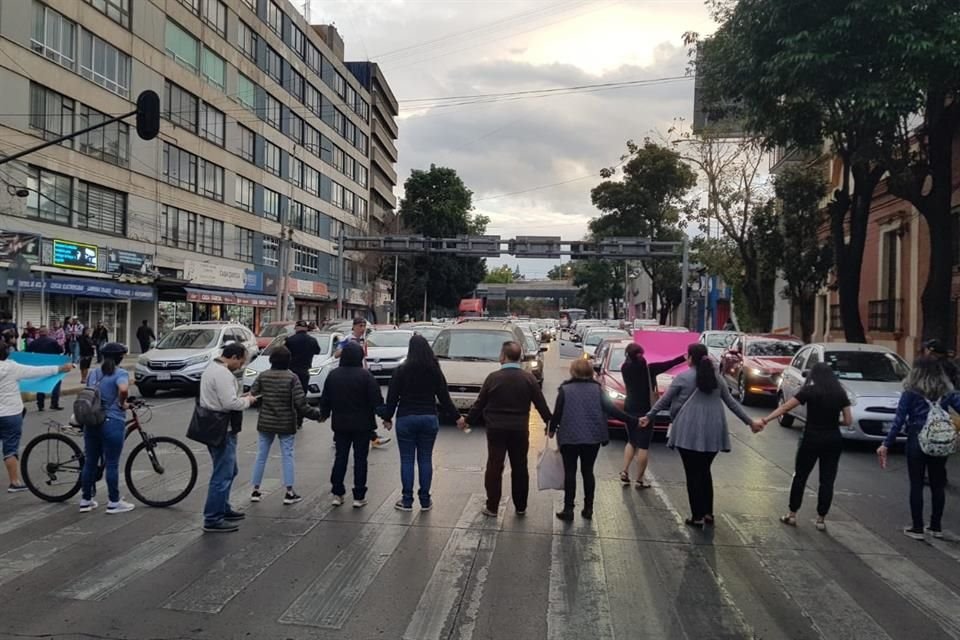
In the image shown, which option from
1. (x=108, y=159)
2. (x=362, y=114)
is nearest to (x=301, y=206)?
(x=362, y=114)

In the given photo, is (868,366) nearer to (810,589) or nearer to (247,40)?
(810,589)

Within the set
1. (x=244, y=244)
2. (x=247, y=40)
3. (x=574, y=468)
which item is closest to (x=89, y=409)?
(x=574, y=468)

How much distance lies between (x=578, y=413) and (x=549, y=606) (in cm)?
251

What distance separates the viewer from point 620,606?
5.15m

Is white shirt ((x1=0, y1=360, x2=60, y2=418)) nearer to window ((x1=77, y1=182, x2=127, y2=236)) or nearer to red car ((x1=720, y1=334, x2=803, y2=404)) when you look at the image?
red car ((x1=720, y1=334, x2=803, y2=404))

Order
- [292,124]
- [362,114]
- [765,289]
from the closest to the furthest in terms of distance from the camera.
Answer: [765,289]
[292,124]
[362,114]

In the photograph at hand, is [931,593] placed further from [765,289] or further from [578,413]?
[765,289]

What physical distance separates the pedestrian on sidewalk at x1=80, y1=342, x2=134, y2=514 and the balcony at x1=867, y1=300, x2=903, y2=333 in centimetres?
2365

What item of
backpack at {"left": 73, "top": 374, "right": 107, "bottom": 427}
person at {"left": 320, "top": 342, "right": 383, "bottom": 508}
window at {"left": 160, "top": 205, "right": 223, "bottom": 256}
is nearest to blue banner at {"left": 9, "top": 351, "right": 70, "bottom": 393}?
backpack at {"left": 73, "top": 374, "right": 107, "bottom": 427}

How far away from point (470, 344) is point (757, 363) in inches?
291

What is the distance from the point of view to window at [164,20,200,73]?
1433 inches

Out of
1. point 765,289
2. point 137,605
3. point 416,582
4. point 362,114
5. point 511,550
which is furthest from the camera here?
point 362,114

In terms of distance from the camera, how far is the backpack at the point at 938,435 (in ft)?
23.0

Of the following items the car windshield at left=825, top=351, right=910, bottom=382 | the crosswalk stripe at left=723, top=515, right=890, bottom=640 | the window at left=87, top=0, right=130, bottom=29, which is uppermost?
the window at left=87, top=0, right=130, bottom=29
